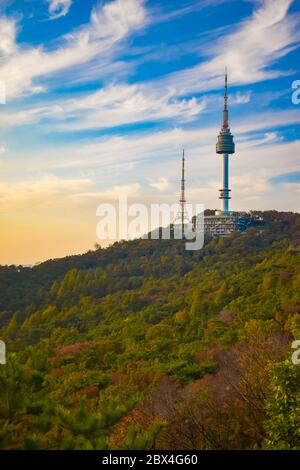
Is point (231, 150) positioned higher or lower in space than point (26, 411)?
higher

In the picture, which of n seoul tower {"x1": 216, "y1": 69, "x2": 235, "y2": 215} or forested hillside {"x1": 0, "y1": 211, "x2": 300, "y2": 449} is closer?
forested hillside {"x1": 0, "y1": 211, "x2": 300, "y2": 449}

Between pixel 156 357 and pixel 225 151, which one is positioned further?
pixel 225 151

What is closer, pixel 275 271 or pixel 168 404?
pixel 168 404

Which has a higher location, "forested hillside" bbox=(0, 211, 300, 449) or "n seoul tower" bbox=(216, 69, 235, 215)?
"n seoul tower" bbox=(216, 69, 235, 215)

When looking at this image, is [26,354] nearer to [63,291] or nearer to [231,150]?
[63,291]

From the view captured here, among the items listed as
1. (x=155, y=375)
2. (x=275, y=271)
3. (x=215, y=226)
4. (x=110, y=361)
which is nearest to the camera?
(x=155, y=375)

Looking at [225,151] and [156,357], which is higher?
[225,151]
